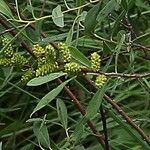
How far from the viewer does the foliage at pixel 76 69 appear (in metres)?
0.81

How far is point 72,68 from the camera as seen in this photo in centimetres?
76

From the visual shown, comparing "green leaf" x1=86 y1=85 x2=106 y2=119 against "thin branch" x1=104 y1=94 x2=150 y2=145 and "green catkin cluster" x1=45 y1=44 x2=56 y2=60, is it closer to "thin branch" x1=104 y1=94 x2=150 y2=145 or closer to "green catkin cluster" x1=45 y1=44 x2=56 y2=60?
"green catkin cluster" x1=45 y1=44 x2=56 y2=60

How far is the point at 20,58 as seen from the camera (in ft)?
2.87

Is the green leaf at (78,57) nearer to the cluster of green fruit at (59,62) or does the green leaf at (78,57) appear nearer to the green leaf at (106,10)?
the cluster of green fruit at (59,62)

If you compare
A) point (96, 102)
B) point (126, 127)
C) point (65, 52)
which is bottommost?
point (126, 127)

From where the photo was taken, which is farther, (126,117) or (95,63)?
(126,117)

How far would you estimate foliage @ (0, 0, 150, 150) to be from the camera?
0.81 metres

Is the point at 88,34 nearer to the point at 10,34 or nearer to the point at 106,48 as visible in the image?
the point at 106,48

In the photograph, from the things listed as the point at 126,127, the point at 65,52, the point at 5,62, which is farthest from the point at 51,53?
the point at 126,127

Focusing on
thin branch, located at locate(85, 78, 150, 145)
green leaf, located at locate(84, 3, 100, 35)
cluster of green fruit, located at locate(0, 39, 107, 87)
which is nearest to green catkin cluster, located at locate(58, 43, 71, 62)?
cluster of green fruit, located at locate(0, 39, 107, 87)

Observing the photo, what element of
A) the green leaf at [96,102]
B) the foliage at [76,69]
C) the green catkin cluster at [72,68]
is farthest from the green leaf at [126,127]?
the green catkin cluster at [72,68]

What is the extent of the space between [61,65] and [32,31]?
38 cm

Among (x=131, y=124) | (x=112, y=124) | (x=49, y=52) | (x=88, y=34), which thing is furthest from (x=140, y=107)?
(x=49, y=52)

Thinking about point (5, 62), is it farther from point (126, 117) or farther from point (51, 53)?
point (126, 117)
